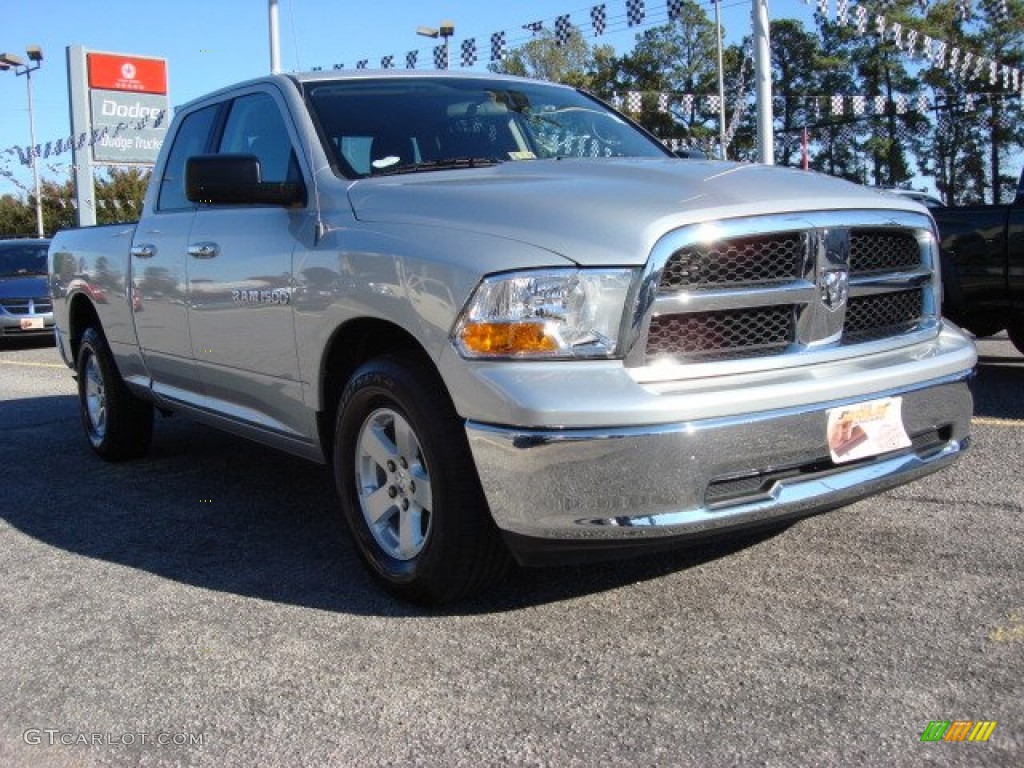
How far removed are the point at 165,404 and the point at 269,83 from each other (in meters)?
1.72

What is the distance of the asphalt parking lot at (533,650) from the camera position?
2490 mm

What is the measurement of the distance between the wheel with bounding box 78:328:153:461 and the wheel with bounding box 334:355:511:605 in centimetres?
273

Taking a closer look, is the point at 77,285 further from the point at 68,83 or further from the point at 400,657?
the point at 68,83

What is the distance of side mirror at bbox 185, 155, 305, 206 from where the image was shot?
3.77 m

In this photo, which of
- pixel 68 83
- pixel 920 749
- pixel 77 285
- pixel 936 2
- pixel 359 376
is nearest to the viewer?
pixel 920 749

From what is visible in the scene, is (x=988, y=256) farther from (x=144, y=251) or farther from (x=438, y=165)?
(x=144, y=251)

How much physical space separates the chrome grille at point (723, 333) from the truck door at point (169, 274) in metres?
2.49

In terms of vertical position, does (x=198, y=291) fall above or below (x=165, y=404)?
above

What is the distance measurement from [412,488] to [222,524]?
5.12 ft

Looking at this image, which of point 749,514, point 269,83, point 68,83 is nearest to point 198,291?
point 269,83

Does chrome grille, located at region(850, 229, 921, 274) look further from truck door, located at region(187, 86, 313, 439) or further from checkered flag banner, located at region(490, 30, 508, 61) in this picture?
checkered flag banner, located at region(490, 30, 508, 61)

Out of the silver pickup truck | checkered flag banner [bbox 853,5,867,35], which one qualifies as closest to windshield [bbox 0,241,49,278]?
the silver pickup truck

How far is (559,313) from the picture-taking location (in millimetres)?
2859

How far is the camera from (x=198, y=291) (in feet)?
14.6
